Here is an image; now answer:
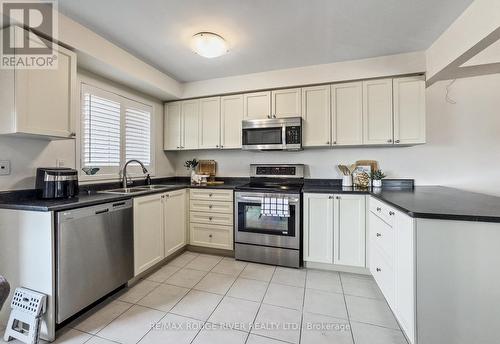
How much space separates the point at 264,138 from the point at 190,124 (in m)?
1.23

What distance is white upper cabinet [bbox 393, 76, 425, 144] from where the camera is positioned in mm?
2488

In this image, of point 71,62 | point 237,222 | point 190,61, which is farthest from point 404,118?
point 71,62

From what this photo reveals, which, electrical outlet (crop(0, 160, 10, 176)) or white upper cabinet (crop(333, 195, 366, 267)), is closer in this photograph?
electrical outlet (crop(0, 160, 10, 176))

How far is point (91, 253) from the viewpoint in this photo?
178cm

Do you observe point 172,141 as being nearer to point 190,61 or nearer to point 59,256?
point 190,61

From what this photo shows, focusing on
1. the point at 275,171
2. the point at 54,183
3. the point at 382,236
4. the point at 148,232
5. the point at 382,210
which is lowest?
the point at 148,232

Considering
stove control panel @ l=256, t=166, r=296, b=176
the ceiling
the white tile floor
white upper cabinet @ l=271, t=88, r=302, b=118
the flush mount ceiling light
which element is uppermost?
the ceiling

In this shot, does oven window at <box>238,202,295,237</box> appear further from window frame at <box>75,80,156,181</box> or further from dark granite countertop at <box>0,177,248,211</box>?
window frame at <box>75,80,156,181</box>

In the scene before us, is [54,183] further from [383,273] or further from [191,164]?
[383,273]

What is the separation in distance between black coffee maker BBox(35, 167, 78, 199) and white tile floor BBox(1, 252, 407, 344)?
1012mm

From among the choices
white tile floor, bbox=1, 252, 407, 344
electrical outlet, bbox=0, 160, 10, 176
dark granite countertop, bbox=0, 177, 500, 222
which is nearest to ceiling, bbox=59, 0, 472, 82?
electrical outlet, bbox=0, 160, 10, 176

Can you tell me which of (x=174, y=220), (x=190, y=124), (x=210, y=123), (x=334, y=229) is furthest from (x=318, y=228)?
(x=190, y=124)

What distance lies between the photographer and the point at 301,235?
2639mm

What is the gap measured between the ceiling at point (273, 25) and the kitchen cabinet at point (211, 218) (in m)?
1.69
